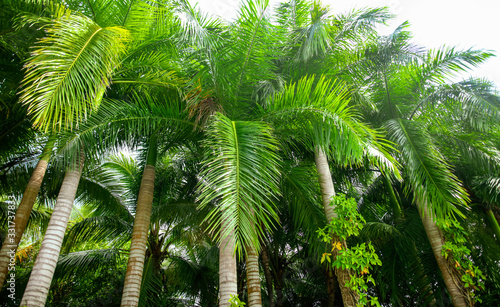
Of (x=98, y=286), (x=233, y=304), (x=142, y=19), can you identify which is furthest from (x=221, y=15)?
(x=98, y=286)

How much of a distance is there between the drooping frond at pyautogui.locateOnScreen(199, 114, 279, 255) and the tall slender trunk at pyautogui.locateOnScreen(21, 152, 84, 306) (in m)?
2.41

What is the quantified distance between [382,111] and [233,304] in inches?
239

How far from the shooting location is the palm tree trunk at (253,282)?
17.3 feet

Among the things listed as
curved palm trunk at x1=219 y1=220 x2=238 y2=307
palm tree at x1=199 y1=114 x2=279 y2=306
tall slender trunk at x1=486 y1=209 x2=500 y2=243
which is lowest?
curved palm trunk at x1=219 y1=220 x2=238 y2=307

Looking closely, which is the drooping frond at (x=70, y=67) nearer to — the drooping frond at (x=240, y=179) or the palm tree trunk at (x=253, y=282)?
the drooping frond at (x=240, y=179)

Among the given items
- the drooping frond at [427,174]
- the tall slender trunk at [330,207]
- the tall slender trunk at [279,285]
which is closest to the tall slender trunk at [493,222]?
the drooping frond at [427,174]

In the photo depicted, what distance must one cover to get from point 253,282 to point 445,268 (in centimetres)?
346

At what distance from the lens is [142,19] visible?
6.05m

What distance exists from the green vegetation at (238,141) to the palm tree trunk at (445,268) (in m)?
0.02

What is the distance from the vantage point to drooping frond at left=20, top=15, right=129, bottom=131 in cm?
393

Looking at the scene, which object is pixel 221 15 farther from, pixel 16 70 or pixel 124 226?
pixel 124 226

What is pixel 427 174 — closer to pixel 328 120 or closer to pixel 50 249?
pixel 328 120

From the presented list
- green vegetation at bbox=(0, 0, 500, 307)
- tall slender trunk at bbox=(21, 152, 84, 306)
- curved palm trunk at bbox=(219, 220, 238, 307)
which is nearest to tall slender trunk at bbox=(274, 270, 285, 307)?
green vegetation at bbox=(0, 0, 500, 307)

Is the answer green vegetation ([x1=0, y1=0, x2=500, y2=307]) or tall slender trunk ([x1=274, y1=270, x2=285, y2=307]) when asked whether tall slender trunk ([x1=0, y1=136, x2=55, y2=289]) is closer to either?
green vegetation ([x1=0, y1=0, x2=500, y2=307])
